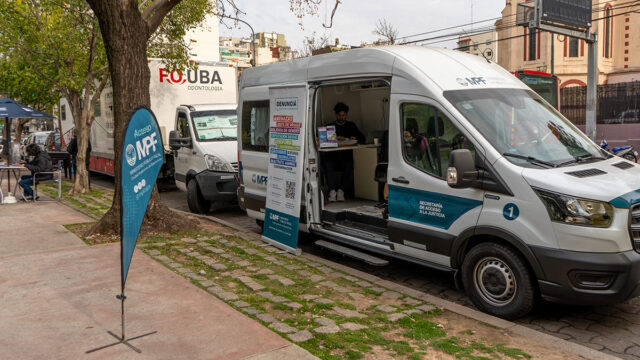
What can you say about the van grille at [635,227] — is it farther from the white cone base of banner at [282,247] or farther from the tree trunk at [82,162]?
the tree trunk at [82,162]

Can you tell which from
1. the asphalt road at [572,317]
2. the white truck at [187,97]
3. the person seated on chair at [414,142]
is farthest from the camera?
the white truck at [187,97]

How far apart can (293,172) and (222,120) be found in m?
4.76

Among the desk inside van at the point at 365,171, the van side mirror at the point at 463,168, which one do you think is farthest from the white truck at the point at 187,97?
the van side mirror at the point at 463,168

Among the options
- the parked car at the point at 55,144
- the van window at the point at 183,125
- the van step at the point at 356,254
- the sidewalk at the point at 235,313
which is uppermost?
the van window at the point at 183,125

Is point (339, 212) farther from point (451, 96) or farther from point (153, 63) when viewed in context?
point (153, 63)

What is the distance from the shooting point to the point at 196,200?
1077 cm

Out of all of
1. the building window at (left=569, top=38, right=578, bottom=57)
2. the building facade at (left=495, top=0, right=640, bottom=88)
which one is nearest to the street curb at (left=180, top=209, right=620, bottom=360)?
the building facade at (left=495, top=0, right=640, bottom=88)

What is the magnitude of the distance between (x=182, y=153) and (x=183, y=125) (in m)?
0.66

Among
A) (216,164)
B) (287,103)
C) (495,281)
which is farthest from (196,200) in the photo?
(495,281)

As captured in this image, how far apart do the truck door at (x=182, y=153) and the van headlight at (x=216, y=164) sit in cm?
62

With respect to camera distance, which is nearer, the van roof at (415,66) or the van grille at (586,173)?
the van grille at (586,173)

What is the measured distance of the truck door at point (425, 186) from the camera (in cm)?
539

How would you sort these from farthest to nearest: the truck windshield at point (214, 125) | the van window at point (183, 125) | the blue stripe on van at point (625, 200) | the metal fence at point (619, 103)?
the metal fence at point (619, 103)
the van window at point (183, 125)
the truck windshield at point (214, 125)
the blue stripe on van at point (625, 200)

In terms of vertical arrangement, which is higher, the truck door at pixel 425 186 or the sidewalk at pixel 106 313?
the truck door at pixel 425 186
